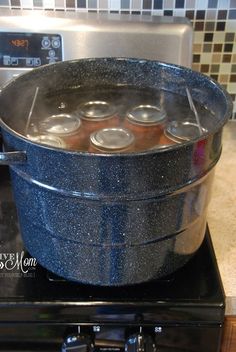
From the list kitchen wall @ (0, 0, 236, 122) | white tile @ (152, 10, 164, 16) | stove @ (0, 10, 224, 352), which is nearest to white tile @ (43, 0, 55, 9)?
kitchen wall @ (0, 0, 236, 122)

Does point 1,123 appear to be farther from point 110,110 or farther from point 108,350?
point 108,350

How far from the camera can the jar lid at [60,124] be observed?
0.78 m

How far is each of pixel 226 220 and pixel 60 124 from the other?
0.35 metres

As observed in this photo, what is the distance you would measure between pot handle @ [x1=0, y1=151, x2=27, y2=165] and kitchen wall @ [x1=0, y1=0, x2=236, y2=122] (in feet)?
1.87

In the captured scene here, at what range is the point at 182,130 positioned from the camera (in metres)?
0.78

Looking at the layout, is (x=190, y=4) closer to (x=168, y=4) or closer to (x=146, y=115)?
(x=168, y=4)

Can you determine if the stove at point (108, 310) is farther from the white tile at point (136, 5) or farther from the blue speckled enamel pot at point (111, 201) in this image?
the white tile at point (136, 5)

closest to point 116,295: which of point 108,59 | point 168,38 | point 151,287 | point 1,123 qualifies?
point 151,287

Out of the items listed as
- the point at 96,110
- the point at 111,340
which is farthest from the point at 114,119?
the point at 111,340

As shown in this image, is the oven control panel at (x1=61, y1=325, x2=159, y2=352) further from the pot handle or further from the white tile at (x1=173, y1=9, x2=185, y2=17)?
the white tile at (x1=173, y1=9, x2=185, y2=17)

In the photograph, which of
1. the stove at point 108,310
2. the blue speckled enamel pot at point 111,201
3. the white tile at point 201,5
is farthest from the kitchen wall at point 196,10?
the stove at point 108,310

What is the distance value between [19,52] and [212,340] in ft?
2.19

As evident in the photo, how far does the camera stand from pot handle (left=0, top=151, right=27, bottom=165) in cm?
60

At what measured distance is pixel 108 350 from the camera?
0.74 metres
